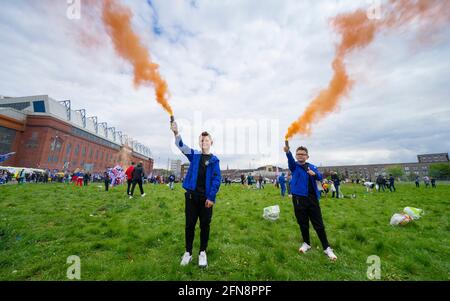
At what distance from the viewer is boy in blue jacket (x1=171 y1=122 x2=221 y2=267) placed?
457 cm

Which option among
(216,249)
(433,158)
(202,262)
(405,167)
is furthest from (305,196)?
(433,158)

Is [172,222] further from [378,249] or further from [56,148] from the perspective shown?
[56,148]

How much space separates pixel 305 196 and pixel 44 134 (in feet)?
312

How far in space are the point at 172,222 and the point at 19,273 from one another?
4.40 m

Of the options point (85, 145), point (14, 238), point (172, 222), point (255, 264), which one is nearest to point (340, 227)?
point (255, 264)

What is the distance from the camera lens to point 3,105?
80.4m

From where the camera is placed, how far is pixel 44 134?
7312cm

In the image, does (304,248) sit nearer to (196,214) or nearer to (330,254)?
(330,254)

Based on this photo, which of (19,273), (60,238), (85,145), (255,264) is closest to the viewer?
(19,273)

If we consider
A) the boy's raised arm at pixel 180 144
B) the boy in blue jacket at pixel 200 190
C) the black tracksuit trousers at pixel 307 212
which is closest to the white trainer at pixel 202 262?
the boy in blue jacket at pixel 200 190

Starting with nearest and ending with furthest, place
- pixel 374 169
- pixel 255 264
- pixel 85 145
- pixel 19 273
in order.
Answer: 1. pixel 19 273
2. pixel 255 264
3. pixel 85 145
4. pixel 374 169

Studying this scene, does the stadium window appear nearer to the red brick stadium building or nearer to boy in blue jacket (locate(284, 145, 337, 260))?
the red brick stadium building

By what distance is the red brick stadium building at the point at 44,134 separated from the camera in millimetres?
69562

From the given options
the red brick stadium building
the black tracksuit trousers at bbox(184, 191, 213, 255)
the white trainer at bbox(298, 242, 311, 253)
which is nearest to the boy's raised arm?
the black tracksuit trousers at bbox(184, 191, 213, 255)
